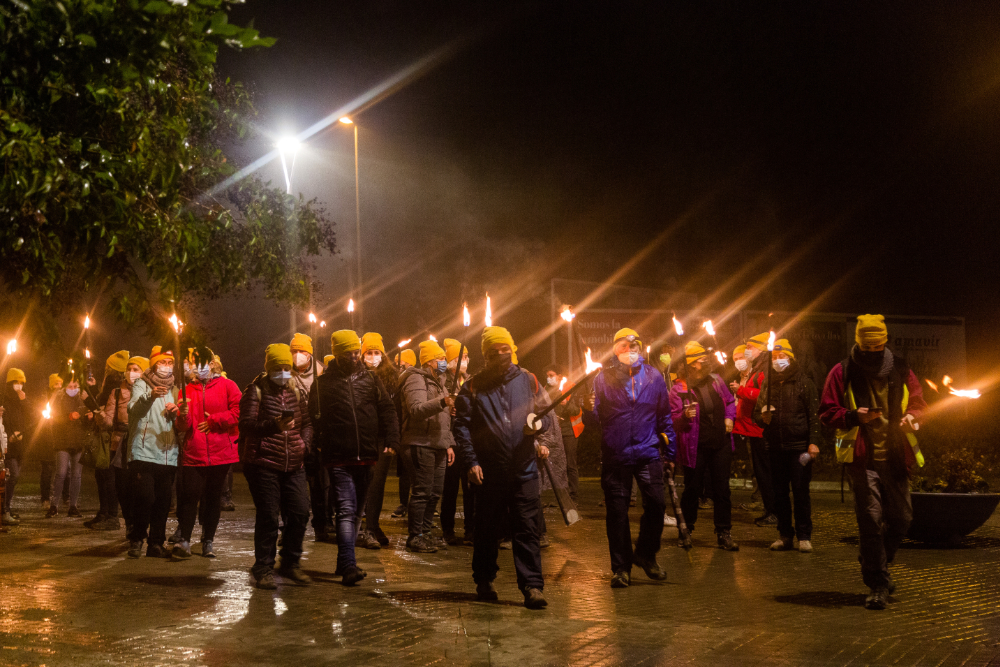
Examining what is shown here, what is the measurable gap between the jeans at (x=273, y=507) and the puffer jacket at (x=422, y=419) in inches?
83.9

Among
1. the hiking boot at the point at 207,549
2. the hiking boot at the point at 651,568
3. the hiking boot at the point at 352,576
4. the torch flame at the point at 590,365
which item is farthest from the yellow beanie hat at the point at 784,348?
the hiking boot at the point at 207,549

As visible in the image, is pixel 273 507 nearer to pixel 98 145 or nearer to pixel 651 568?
pixel 651 568

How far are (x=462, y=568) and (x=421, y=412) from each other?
5.80 feet

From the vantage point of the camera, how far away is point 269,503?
329 inches

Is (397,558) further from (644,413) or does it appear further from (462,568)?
(644,413)

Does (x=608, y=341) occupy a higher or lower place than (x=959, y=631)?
higher

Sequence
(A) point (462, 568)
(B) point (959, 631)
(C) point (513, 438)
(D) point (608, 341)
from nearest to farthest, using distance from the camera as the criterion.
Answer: (B) point (959, 631) → (C) point (513, 438) → (A) point (462, 568) → (D) point (608, 341)

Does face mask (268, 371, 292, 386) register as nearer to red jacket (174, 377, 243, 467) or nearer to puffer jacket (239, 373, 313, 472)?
puffer jacket (239, 373, 313, 472)

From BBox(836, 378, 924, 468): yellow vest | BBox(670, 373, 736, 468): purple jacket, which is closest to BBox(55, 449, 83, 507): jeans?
BBox(670, 373, 736, 468): purple jacket

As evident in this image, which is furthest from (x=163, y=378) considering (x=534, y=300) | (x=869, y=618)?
(x=534, y=300)

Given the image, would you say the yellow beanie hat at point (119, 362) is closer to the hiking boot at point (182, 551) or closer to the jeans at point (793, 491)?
the hiking boot at point (182, 551)

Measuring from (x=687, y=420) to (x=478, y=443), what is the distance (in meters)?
3.83

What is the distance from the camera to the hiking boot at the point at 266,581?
816cm

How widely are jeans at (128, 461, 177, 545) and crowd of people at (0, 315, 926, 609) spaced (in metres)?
0.02
